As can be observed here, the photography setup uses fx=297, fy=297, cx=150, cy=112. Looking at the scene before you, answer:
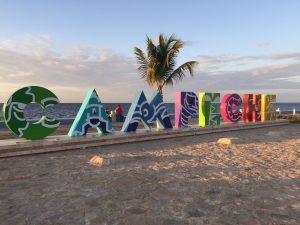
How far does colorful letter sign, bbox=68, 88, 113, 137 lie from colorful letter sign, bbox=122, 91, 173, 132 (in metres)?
1.63

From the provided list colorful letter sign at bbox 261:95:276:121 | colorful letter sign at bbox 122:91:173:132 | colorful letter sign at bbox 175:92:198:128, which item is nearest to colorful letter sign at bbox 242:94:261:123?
colorful letter sign at bbox 261:95:276:121

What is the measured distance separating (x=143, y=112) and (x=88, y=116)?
3.23 metres

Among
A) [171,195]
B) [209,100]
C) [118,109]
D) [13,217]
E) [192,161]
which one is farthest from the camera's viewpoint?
[118,109]

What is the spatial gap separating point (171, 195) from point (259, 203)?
181 centimetres

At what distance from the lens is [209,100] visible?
19.1 m

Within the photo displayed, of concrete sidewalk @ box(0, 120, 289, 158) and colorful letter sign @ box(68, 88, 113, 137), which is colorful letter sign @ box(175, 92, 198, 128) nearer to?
concrete sidewalk @ box(0, 120, 289, 158)

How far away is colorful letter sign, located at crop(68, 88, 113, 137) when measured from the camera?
1308 centimetres

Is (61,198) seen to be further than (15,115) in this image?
No

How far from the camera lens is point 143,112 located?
604 inches

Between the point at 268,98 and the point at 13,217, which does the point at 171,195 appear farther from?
the point at 268,98

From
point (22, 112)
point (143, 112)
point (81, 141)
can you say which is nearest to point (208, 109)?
point (143, 112)

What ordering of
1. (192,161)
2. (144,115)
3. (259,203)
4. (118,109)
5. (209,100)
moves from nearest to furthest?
(259,203) < (192,161) < (144,115) < (209,100) < (118,109)

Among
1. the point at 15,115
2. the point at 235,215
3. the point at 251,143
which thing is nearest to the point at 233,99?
the point at 251,143

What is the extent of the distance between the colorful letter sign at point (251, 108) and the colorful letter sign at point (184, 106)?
6467 mm
